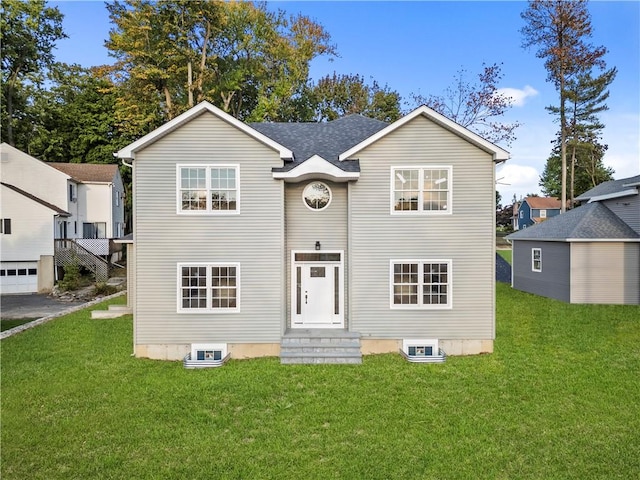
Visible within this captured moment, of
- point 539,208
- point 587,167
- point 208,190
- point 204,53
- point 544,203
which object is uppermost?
point 204,53

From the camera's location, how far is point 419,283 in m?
10.4

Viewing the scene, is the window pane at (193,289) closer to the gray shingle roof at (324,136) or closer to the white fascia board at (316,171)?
the white fascia board at (316,171)

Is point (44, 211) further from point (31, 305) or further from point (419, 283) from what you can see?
point (419, 283)

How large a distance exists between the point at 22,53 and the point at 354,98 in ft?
96.7

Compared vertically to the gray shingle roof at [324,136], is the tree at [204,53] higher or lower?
higher

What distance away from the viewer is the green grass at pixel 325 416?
5.39 meters

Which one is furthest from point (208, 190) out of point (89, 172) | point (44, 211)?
point (89, 172)

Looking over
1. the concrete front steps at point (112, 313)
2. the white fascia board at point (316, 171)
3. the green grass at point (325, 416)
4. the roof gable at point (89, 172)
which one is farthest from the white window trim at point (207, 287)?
the roof gable at point (89, 172)

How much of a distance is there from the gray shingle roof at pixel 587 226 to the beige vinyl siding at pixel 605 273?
0.44 metres

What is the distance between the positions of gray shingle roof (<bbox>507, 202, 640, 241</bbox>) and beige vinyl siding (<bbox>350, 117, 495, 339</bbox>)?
970 centimetres

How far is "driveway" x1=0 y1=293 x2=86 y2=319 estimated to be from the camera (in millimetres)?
15961

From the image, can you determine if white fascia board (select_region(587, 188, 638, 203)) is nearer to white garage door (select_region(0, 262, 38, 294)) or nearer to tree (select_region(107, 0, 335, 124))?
tree (select_region(107, 0, 335, 124))

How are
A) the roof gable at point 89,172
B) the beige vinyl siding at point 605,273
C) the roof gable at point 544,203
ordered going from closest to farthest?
the beige vinyl siding at point 605,273
the roof gable at point 89,172
the roof gable at point 544,203

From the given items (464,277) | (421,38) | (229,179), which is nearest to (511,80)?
(421,38)
